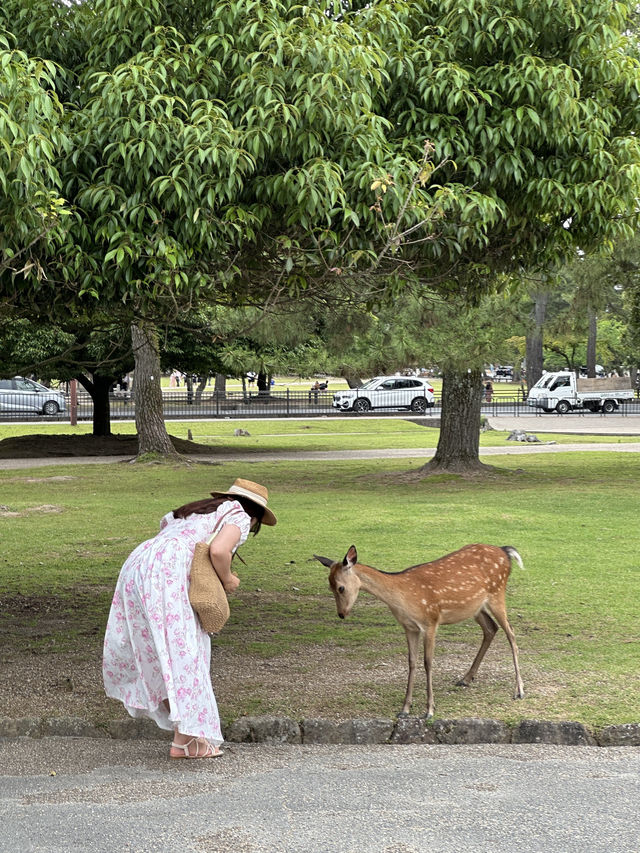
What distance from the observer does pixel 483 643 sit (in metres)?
6.97

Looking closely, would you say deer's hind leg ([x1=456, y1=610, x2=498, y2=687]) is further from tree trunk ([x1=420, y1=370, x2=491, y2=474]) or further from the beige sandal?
tree trunk ([x1=420, y1=370, x2=491, y2=474])

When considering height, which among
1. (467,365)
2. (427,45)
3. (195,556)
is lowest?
(195,556)

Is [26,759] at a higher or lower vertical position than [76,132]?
lower

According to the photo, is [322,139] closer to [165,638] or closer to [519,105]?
[519,105]

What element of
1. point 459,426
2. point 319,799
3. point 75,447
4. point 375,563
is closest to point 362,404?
point 75,447

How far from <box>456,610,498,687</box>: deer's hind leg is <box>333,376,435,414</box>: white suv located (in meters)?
44.1

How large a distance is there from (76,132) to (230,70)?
42.5 inches

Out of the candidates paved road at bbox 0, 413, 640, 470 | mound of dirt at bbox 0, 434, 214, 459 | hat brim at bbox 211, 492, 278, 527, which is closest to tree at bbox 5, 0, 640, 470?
hat brim at bbox 211, 492, 278, 527

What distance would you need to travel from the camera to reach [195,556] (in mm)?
5684

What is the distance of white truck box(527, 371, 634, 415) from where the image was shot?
179 ft

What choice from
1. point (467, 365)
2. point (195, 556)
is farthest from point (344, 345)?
point (195, 556)

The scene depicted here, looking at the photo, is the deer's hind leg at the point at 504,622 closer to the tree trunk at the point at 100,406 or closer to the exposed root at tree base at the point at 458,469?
the exposed root at tree base at the point at 458,469

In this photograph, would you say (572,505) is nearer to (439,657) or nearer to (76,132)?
(439,657)

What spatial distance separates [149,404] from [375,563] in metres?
14.9
